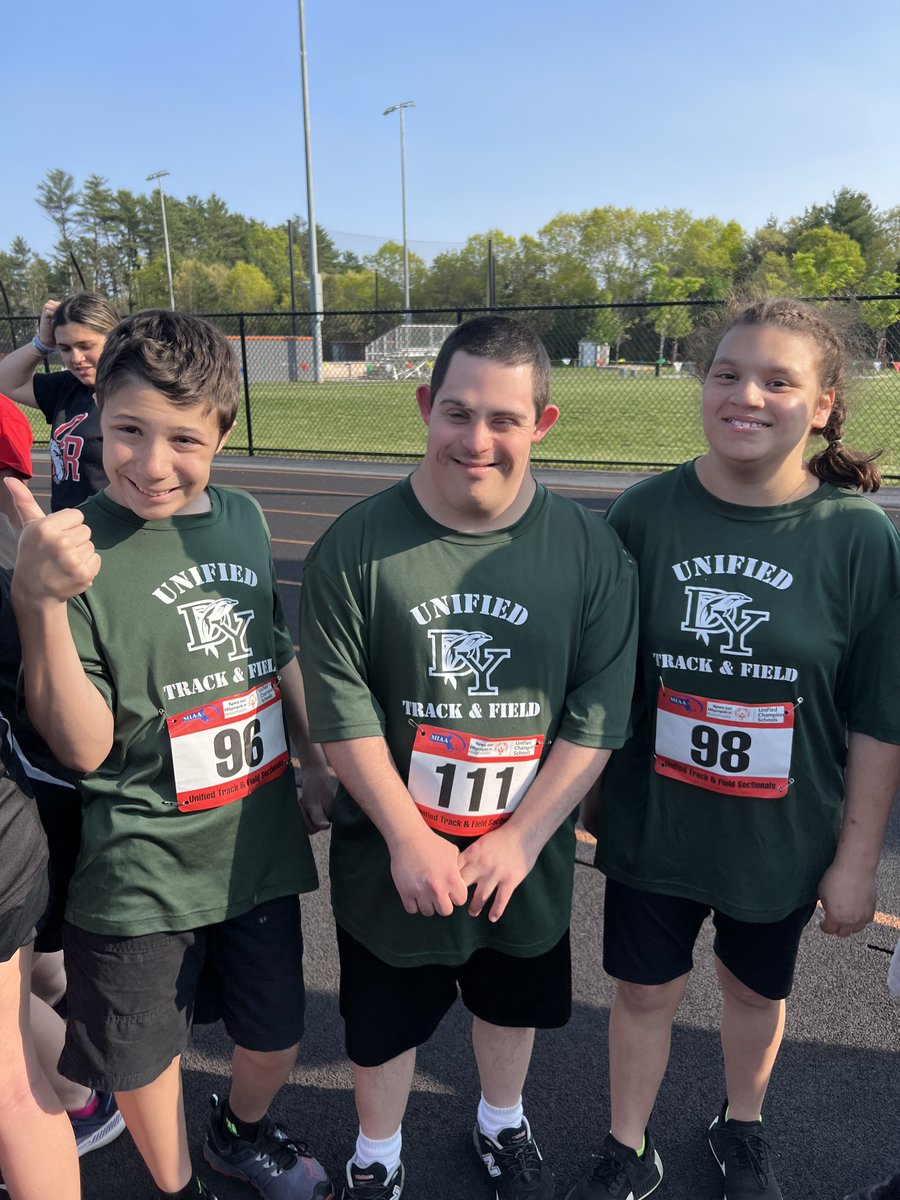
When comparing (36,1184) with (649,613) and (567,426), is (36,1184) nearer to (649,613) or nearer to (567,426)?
(649,613)

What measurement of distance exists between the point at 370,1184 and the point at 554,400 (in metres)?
24.2

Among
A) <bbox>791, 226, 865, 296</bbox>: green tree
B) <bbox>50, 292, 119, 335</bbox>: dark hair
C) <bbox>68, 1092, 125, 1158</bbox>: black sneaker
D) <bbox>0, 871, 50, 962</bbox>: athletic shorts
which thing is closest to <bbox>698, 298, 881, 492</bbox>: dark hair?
<bbox>0, 871, 50, 962</bbox>: athletic shorts

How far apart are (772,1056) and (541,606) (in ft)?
3.88

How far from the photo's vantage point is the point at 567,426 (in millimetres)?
17875

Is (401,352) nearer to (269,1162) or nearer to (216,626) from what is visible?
(216,626)

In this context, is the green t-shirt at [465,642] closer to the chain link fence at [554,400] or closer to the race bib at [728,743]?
the race bib at [728,743]

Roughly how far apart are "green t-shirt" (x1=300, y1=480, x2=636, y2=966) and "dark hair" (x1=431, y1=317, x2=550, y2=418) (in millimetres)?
217

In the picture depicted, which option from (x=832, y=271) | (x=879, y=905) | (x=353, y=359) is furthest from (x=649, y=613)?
(x=832, y=271)

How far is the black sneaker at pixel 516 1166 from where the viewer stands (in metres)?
1.93

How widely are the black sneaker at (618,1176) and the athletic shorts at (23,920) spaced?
51.1 inches

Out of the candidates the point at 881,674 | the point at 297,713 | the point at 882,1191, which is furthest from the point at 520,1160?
the point at 881,674

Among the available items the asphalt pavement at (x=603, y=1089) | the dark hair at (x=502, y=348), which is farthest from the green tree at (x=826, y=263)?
the dark hair at (x=502, y=348)

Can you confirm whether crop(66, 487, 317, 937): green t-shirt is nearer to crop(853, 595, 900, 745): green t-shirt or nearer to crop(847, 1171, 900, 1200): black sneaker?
crop(853, 595, 900, 745): green t-shirt

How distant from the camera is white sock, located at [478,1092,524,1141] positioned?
6.54ft
